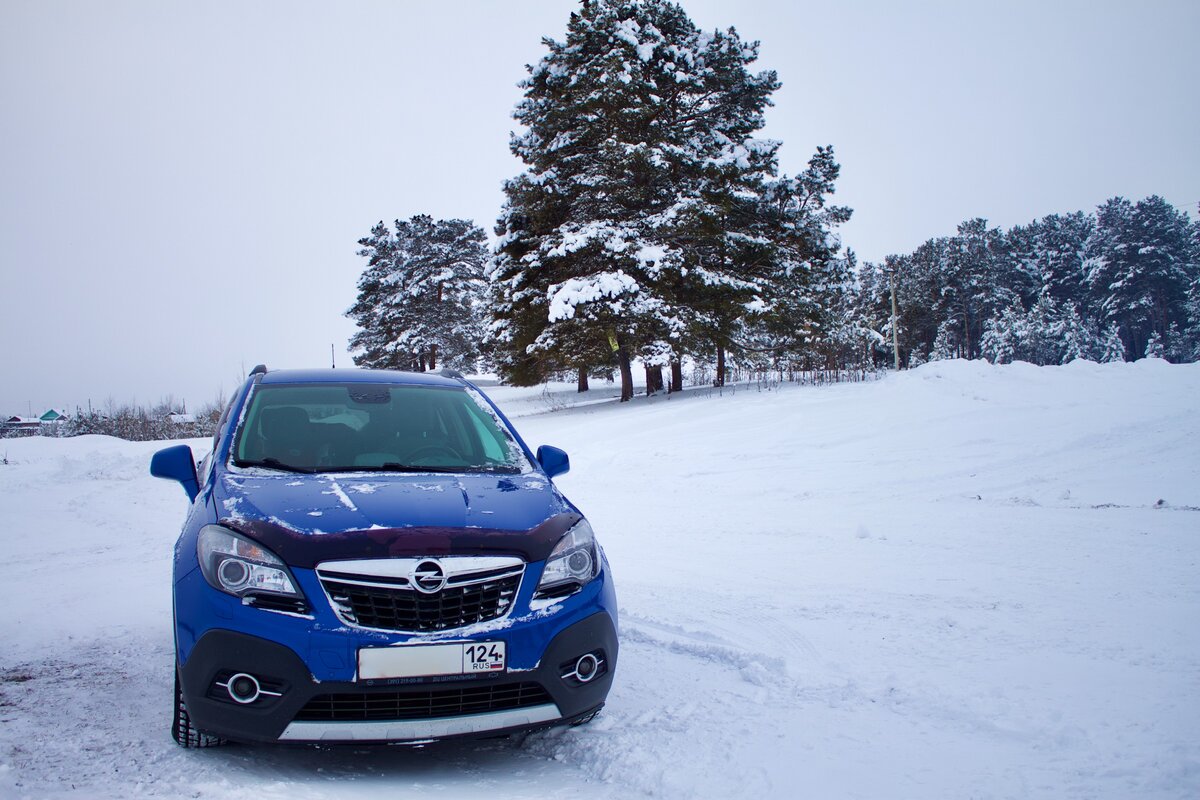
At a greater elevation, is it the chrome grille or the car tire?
the chrome grille

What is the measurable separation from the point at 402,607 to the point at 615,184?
20607 millimetres

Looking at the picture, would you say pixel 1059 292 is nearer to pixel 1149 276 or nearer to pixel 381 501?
pixel 1149 276

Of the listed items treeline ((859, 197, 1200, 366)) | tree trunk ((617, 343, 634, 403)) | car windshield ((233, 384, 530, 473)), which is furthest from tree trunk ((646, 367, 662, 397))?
treeline ((859, 197, 1200, 366))

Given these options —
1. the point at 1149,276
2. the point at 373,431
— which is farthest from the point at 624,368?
the point at 1149,276

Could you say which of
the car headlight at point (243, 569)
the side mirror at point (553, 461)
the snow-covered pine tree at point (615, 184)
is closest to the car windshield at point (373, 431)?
the side mirror at point (553, 461)

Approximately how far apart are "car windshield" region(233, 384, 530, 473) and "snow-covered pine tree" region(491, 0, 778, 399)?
16.0 metres

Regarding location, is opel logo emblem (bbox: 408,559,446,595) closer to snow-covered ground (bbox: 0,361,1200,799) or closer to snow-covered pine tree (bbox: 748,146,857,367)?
snow-covered ground (bbox: 0,361,1200,799)

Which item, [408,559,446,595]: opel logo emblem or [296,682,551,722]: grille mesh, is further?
[408,559,446,595]: opel logo emblem

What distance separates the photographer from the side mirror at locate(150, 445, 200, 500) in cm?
407

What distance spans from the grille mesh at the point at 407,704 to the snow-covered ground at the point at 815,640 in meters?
0.30

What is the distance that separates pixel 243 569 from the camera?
2.86m

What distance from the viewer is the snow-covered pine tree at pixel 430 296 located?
4941 cm

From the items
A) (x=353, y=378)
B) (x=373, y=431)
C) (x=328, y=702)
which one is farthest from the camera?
(x=353, y=378)

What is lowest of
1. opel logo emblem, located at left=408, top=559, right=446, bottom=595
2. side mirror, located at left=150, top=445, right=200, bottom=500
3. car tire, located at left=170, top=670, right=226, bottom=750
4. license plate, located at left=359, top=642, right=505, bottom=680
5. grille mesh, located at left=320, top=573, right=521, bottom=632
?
car tire, located at left=170, top=670, right=226, bottom=750
